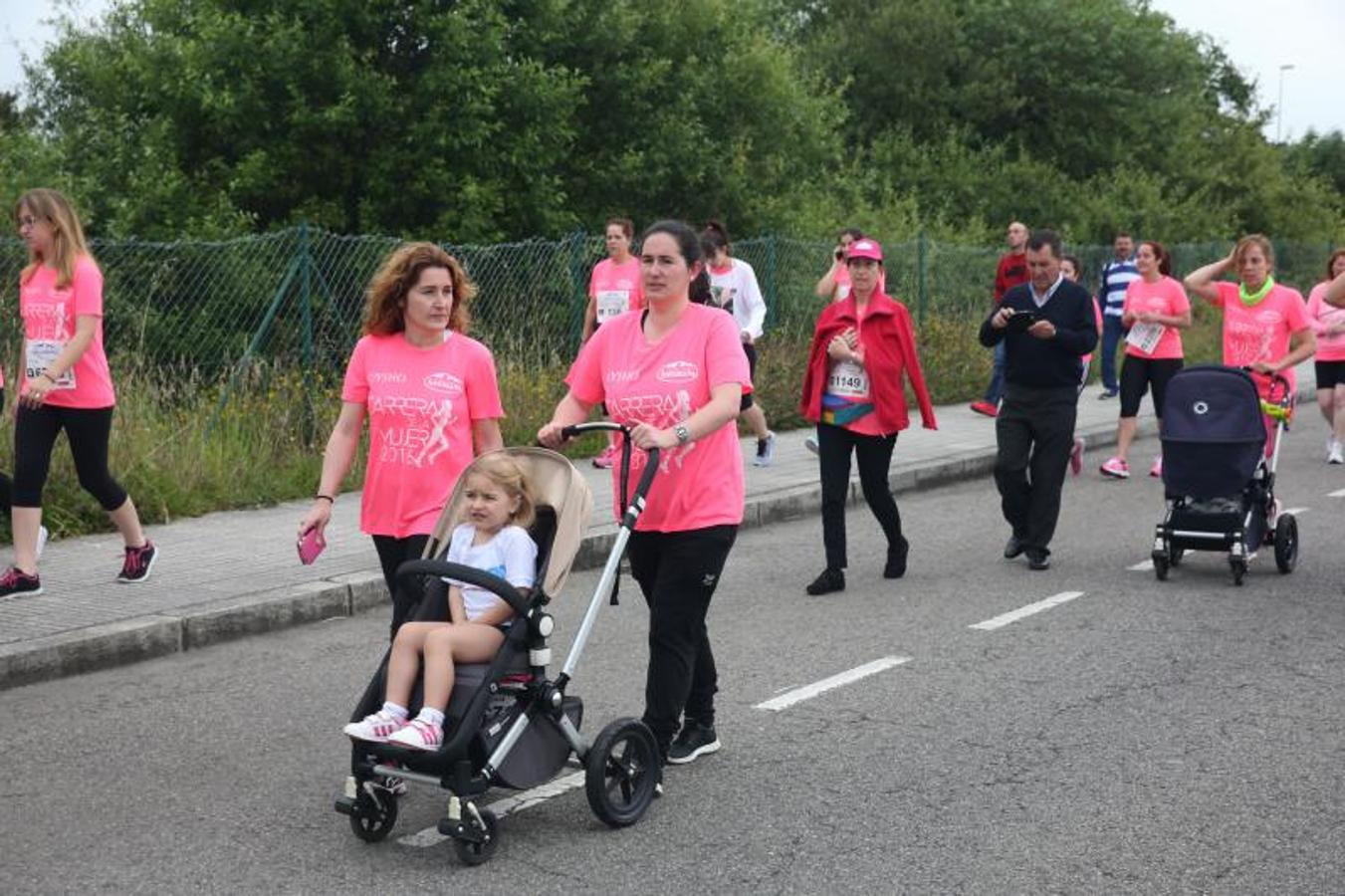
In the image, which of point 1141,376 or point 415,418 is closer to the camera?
point 415,418

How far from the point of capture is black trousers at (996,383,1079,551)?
9.73 metres

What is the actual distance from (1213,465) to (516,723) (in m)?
5.35

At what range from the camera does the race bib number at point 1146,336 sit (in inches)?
526

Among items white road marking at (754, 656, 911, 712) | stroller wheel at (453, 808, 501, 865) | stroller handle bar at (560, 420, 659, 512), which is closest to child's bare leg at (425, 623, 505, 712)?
stroller wheel at (453, 808, 501, 865)

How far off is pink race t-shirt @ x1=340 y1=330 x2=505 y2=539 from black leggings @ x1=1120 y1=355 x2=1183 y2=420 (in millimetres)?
8490

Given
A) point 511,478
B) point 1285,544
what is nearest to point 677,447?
point 511,478

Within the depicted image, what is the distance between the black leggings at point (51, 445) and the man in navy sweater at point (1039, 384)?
473cm

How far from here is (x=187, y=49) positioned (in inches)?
684

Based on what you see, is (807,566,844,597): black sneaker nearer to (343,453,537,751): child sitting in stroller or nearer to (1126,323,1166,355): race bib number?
(343,453,537,751): child sitting in stroller

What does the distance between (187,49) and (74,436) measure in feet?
32.9

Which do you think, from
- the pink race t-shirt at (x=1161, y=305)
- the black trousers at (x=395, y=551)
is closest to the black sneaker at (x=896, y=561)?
the black trousers at (x=395, y=551)

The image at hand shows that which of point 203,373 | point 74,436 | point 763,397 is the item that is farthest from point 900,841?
point 763,397

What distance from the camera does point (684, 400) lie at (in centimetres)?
545

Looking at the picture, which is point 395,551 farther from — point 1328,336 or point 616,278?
point 1328,336
